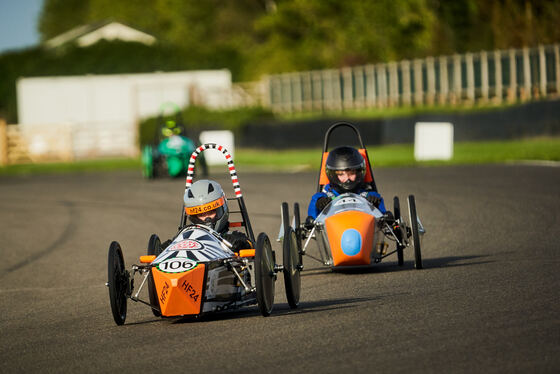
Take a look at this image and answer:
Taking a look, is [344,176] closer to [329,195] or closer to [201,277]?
[329,195]

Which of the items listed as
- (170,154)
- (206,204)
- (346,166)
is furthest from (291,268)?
(170,154)

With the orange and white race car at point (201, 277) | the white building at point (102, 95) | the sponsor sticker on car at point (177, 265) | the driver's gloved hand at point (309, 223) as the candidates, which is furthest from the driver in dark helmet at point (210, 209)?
the white building at point (102, 95)

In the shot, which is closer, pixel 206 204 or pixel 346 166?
pixel 206 204

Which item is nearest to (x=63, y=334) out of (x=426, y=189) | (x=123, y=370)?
(x=123, y=370)

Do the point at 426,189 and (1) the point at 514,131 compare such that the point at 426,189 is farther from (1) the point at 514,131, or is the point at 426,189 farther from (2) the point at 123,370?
(2) the point at 123,370

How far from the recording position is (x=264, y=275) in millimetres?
8078

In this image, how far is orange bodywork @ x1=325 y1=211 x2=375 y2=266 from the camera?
989 cm

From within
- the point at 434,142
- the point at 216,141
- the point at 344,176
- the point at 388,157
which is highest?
the point at 216,141

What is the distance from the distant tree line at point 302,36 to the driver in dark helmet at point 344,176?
22.1m

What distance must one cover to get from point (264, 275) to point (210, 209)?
40.9 inches

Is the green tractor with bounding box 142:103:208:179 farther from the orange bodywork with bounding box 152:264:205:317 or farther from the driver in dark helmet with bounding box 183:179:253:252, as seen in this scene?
the orange bodywork with bounding box 152:264:205:317

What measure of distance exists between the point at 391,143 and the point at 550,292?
23352 mm

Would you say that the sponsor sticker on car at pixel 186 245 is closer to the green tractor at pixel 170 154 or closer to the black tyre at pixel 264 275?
the black tyre at pixel 264 275

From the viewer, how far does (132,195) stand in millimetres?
21938
